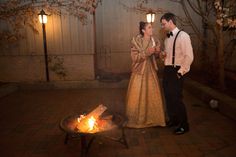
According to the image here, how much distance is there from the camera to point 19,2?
29.5 feet

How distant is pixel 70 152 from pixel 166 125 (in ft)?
7.04

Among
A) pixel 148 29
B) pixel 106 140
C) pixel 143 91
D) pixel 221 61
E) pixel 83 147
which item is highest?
pixel 148 29

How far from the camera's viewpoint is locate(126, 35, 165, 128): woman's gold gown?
5133mm

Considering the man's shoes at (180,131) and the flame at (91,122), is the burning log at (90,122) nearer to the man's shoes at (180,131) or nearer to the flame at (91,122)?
the flame at (91,122)

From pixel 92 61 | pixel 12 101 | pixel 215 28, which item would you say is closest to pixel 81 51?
pixel 92 61

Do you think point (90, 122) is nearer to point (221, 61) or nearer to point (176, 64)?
point (176, 64)

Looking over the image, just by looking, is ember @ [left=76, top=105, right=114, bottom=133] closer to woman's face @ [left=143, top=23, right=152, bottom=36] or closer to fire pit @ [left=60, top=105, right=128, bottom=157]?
fire pit @ [left=60, top=105, right=128, bottom=157]

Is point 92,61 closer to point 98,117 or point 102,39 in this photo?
point 102,39

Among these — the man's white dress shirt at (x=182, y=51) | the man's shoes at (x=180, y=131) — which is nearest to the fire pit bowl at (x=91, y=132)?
the man's shoes at (x=180, y=131)

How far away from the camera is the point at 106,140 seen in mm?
4891

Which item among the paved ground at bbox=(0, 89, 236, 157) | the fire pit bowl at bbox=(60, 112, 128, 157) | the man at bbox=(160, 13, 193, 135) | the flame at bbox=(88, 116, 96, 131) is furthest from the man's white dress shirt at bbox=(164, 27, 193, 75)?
the flame at bbox=(88, 116, 96, 131)

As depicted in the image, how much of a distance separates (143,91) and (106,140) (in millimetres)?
1237

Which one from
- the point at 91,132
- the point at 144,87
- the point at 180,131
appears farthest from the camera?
the point at 144,87

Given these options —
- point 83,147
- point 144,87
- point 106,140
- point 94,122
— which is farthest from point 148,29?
point 83,147
